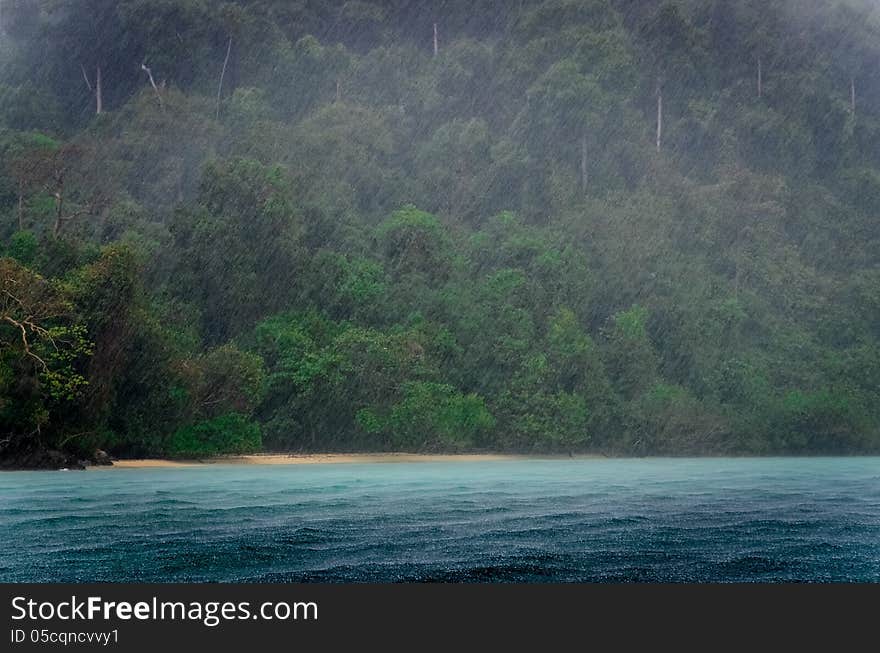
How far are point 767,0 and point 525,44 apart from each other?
64.0 feet

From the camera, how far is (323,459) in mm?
42625

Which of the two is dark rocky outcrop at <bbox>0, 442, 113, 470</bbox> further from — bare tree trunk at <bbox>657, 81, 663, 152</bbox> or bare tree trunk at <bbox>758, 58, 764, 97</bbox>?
bare tree trunk at <bbox>758, 58, 764, 97</bbox>

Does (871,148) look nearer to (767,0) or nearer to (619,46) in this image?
(767,0)

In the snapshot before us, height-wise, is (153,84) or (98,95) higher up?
(98,95)

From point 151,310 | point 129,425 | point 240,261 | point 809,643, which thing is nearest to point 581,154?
point 240,261

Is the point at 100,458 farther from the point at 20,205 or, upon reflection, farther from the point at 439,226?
the point at 439,226

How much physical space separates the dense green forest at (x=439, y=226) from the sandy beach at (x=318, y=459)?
51 centimetres

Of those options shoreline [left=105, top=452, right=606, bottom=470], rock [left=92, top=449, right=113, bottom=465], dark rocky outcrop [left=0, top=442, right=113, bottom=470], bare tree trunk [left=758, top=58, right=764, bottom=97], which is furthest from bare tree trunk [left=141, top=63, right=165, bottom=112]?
bare tree trunk [left=758, top=58, right=764, bottom=97]

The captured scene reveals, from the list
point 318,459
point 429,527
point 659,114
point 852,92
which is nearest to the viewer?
point 429,527

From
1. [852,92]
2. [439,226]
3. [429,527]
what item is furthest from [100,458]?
[852,92]

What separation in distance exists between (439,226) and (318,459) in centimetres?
1556

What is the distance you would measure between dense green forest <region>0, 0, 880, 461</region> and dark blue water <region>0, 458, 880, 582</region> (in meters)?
5.63

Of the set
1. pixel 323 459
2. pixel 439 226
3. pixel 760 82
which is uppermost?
pixel 760 82

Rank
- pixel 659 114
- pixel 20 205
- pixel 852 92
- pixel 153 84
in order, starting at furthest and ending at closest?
pixel 852 92 < pixel 659 114 < pixel 153 84 < pixel 20 205
